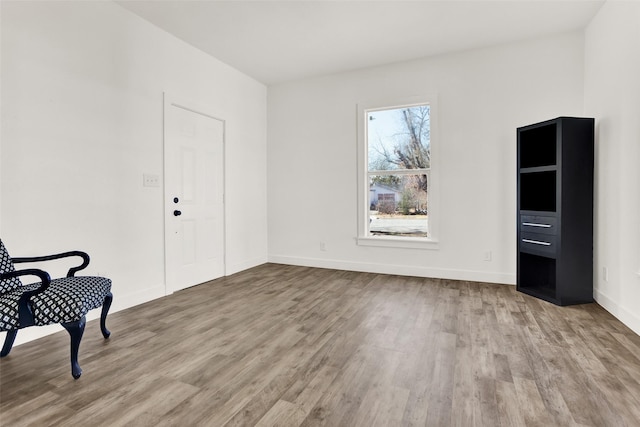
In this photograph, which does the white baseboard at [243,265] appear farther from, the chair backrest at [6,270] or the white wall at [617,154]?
the white wall at [617,154]

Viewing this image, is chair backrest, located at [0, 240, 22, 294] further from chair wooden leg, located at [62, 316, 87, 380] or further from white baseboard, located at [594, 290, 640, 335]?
white baseboard, located at [594, 290, 640, 335]

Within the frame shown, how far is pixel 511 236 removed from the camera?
395 centimetres

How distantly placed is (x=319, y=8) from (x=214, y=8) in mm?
976

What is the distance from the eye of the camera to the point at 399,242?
4477mm

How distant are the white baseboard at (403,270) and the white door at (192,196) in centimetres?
119

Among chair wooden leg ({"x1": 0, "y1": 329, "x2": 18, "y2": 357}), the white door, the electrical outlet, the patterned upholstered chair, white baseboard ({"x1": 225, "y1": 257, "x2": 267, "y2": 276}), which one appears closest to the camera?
the patterned upholstered chair

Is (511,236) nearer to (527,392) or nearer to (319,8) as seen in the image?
(527,392)

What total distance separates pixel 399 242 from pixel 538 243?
1.56 metres

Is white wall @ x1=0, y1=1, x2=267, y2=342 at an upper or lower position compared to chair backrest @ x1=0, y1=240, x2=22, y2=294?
upper

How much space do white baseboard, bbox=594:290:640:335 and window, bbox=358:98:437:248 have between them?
1676 mm

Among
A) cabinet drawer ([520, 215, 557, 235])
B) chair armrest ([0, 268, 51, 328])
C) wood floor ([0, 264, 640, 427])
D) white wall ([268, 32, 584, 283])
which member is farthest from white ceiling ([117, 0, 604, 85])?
wood floor ([0, 264, 640, 427])

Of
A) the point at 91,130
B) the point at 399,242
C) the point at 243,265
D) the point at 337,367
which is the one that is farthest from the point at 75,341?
the point at 399,242

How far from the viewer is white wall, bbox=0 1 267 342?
244 cm

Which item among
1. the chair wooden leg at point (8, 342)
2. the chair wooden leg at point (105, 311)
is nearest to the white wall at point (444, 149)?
the chair wooden leg at point (105, 311)
